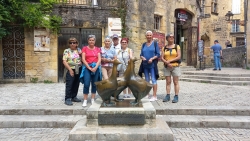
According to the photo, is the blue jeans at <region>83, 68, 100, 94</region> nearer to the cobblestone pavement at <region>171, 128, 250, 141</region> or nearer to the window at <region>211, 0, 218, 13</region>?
the cobblestone pavement at <region>171, 128, 250, 141</region>

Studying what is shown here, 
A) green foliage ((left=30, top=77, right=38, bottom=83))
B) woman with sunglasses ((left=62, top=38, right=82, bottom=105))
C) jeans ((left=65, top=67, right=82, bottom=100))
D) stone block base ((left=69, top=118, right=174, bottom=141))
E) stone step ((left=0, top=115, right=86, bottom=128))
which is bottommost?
stone step ((left=0, top=115, right=86, bottom=128))

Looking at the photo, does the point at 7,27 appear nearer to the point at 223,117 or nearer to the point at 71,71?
the point at 71,71

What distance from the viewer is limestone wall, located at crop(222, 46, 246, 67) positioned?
1820cm

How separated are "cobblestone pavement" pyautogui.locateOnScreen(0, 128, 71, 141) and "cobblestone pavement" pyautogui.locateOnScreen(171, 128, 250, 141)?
224 cm

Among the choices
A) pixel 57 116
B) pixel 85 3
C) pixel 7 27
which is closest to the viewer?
pixel 57 116

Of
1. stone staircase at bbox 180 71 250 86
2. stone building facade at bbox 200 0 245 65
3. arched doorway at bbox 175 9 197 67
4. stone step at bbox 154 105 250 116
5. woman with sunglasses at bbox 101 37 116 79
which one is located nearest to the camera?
stone step at bbox 154 105 250 116

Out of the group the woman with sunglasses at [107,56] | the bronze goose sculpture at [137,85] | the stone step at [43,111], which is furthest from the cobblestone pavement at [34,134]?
the woman with sunglasses at [107,56]

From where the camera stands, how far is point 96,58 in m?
5.79

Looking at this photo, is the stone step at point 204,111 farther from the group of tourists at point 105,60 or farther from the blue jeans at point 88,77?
the blue jeans at point 88,77

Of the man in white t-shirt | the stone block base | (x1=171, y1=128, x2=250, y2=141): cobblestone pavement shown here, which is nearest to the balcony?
the man in white t-shirt

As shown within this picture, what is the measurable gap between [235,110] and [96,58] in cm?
356

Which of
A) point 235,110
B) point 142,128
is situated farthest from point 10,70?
point 235,110

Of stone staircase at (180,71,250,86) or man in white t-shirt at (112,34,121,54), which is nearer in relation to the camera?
man in white t-shirt at (112,34,121,54)

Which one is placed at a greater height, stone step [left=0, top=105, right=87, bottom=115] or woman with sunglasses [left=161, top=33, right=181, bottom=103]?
woman with sunglasses [left=161, top=33, right=181, bottom=103]
